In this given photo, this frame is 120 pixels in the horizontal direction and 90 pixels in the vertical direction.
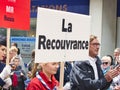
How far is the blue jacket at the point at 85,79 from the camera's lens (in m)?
4.91

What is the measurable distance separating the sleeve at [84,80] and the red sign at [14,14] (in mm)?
1284

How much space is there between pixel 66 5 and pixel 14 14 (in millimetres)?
6233

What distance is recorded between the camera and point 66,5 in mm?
11992

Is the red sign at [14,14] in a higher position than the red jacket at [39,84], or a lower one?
higher

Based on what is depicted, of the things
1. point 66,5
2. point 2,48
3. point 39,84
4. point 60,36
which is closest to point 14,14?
point 2,48

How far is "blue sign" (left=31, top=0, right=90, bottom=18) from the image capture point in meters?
11.6

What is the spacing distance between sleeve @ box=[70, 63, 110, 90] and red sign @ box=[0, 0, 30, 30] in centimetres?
128

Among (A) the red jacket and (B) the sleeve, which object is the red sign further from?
(A) the red jacket

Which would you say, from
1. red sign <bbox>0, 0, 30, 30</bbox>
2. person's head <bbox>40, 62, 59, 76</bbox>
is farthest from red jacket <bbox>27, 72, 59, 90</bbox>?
red sign <bbox>0, 0, 30, 30</bbox>

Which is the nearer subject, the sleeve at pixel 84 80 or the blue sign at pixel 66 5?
the sleeve at pixel 84 80

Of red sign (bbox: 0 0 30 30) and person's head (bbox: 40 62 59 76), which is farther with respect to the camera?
red sign (bbox: 0 0 30 30)

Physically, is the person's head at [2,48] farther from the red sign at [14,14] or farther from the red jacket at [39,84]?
the red jacket at [39,84]

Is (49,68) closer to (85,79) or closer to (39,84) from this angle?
(39,84)

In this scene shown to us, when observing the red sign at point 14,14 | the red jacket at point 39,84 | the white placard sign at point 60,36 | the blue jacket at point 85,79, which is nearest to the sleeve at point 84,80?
the blue jacket at point 85,79
